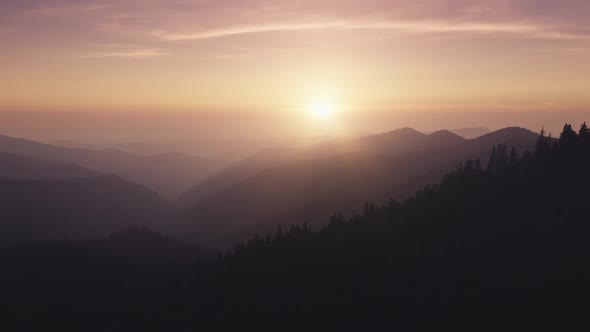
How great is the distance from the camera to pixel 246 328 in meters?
138

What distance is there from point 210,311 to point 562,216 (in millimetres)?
120512

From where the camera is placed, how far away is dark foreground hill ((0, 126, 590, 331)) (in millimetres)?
102625

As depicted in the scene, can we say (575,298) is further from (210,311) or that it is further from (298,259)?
(210,311)

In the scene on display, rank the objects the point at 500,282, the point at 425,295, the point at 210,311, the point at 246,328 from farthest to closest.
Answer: the point at 210,311 < the point at 246,328 < the point at 425,295 < the point at 500,282

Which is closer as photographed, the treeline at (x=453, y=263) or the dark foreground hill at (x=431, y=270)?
the treeline at (x=453, y=263)

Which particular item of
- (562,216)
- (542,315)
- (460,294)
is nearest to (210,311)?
(460,294)

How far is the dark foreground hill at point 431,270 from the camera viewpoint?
103 m

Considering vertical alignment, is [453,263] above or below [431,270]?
above

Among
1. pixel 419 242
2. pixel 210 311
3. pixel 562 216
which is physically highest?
pixel 562 216

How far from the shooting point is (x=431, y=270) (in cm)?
12350

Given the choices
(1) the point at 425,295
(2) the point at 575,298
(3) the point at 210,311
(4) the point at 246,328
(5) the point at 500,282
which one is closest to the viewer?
(2) the point at 575,298

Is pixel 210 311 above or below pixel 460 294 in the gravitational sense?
below

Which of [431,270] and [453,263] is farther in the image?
[431,270]

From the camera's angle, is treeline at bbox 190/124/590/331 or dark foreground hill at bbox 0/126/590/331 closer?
treeline at bbox 190/124/590/331
